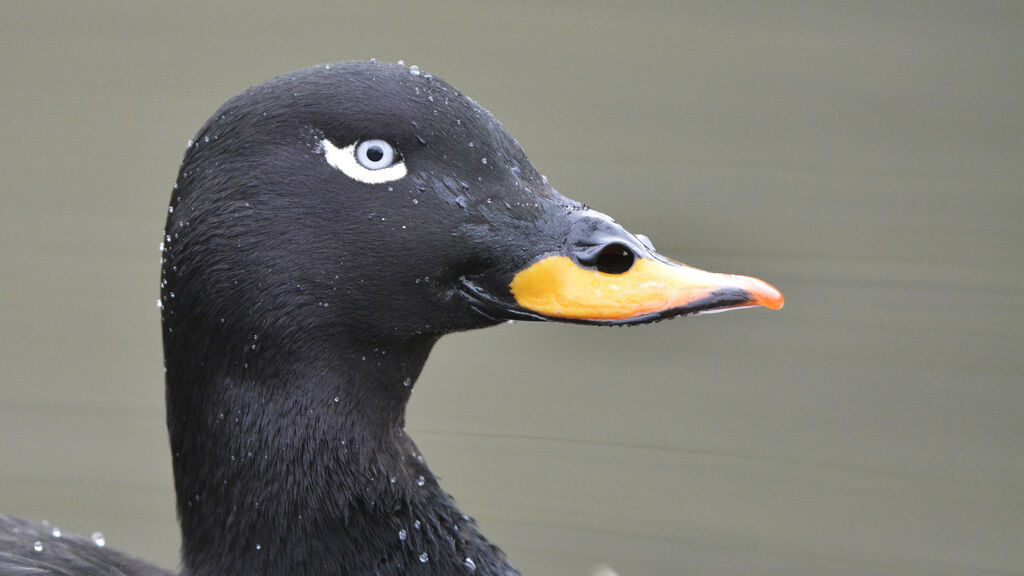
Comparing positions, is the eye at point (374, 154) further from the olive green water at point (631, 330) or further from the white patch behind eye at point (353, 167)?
the olive green water at point (631, 330)

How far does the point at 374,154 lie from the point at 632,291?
0.68 meters

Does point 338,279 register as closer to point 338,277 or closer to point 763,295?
point 338,277

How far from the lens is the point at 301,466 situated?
136 inches

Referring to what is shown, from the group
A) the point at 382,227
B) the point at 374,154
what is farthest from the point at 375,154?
the point at 382,227

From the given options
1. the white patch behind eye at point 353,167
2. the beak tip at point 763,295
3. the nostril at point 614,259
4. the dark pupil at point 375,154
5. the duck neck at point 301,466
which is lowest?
the duck neck at point 301,466

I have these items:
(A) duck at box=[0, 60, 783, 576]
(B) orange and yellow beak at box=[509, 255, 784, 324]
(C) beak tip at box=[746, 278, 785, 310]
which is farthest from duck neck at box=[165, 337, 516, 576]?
(C) beak tip at box=[746, 278, 785, 310]

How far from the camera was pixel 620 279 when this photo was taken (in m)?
3.35

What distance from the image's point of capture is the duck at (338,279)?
3322 mm

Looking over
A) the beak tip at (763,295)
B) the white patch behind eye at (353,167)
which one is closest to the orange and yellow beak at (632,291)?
the beak tip at (763,295)

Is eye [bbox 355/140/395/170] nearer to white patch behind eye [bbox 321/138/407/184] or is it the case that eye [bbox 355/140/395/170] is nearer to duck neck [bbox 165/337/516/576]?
white patch behind eye [bbox 321/138/407/184]

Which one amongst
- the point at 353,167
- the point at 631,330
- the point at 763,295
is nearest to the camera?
the point at 763,295

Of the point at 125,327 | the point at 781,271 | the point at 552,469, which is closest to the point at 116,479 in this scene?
the point at 125,327

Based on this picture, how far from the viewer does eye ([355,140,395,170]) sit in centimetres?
336

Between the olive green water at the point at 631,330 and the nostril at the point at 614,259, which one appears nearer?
the nostril at the point at 614,259
